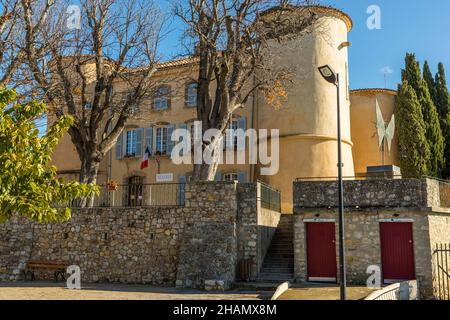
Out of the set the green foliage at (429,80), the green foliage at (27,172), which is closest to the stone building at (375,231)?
the green foliage at (27,172)

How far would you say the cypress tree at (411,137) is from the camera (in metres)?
23.1

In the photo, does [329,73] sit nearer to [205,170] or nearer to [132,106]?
[205,170]

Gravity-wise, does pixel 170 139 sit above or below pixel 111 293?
above

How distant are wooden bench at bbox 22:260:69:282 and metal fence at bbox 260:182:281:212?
756 cm

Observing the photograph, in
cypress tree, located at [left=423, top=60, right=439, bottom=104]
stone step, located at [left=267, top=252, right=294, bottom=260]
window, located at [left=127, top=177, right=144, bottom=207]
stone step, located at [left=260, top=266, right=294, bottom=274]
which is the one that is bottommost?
stone step, located at [left=260, top=266, right=294, bottom=274]

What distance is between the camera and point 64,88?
1773 cm

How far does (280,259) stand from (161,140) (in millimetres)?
10841

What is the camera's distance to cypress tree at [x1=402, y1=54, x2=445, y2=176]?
24.1 m

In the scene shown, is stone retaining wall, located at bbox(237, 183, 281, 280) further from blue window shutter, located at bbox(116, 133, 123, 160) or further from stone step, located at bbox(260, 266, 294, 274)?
blue window shutter, located at bbox(116, 133, 123, 160)

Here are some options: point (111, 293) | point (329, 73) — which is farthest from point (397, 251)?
point (111, 293)

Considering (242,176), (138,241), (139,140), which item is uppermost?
(139,140)

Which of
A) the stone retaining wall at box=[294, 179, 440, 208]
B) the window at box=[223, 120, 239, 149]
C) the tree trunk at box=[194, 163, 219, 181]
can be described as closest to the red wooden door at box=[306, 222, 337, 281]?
the stone retaining wall at box=[294, 179, 440, 208]

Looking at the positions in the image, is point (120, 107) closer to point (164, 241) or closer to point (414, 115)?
point (164, 241)

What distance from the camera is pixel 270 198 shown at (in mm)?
17766
